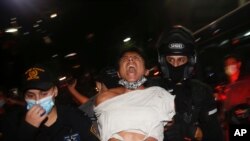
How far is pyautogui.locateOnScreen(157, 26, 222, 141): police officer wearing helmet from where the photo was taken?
10.6 feet

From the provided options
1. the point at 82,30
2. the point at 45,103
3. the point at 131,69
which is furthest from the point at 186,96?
the point at 82,30

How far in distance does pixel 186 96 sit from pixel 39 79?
53.7 inches

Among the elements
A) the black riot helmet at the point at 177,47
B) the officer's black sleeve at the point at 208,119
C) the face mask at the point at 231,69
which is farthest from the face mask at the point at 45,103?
the face mask at the point at 231,69

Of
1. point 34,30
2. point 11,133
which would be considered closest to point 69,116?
point 11,133

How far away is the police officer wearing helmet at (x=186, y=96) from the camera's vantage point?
127 inches

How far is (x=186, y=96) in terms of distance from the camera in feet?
11.0

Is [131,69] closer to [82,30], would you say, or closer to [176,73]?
[176,73]

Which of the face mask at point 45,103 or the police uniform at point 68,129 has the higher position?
the face mask at point 45,103

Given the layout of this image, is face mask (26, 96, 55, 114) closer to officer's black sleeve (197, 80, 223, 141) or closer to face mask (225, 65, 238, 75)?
officer's black sleeve (197, 80, 223, 141)

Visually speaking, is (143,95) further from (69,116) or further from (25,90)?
(25,90)

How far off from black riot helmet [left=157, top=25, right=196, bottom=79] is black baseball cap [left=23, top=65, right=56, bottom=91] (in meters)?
1.18

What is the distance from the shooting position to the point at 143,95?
2.87m

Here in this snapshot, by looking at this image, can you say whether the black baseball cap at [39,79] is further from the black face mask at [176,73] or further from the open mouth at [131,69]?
the black face mask at [176,73]

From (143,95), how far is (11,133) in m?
1.13
